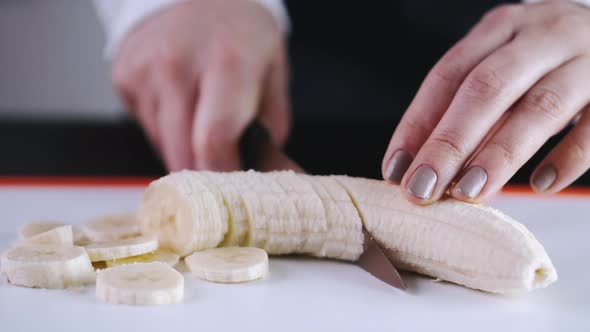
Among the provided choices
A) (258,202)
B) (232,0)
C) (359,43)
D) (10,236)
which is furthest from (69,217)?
(359,43)

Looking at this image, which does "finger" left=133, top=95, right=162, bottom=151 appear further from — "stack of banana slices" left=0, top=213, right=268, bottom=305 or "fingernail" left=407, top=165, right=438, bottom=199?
"fingernail" left=407, top=165, right=438, bottom=199

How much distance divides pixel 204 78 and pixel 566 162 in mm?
1008

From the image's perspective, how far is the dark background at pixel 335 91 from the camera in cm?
245

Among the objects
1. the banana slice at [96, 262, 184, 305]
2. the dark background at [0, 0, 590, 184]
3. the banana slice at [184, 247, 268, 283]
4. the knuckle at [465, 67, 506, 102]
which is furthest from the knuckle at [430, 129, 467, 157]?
the dark background at [0, 0, 590, 184]

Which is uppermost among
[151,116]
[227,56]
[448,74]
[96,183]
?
[448,74]

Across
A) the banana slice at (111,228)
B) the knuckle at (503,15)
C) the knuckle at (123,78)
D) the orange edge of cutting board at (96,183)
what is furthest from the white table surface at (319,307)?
the knuckle at (123,78)

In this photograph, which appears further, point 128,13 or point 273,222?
point 128,13

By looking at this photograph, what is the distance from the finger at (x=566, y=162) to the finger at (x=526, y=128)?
0.14ft

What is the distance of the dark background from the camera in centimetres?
245

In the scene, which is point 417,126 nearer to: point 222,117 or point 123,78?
point 222,117

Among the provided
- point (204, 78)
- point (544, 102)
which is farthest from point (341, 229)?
point (204, 78)

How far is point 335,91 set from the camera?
106 inches

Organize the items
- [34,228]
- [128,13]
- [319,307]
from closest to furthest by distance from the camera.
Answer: [319,307] < [34,228] < [128,13]

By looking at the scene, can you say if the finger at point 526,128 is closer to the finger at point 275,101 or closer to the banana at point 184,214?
the banana at point 184,214
